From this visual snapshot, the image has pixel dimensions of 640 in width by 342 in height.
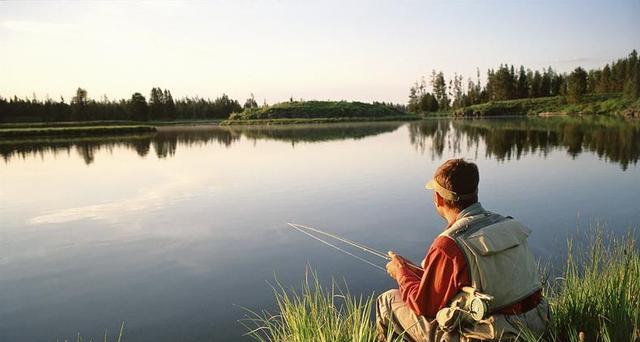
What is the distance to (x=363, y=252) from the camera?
24.6 ft

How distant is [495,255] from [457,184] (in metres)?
0.48

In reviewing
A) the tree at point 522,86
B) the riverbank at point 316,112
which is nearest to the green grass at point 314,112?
the riverbank at point 316,112

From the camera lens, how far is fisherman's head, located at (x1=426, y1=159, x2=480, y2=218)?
2871 mm

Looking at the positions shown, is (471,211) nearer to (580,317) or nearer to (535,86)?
(580,317)

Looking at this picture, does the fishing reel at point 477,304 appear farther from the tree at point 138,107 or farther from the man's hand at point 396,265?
the tree at point 138,107

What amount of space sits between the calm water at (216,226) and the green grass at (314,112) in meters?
91.0

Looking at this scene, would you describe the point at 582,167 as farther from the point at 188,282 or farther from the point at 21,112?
the point at 21,112

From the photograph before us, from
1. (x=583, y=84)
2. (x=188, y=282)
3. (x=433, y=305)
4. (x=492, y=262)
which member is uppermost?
(x=583, y=84)

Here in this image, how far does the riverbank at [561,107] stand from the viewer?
71688mm

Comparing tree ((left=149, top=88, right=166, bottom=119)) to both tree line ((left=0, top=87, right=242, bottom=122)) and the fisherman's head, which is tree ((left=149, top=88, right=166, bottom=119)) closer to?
tree line ((left=0, top=87, right=242, bottom=122))

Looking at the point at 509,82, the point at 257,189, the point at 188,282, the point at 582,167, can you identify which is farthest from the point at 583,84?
the point at 188,282

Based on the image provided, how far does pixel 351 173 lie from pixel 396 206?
5.92 m

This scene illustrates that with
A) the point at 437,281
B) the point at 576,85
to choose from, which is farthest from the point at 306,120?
the point at 437,281

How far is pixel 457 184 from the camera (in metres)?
2.87
